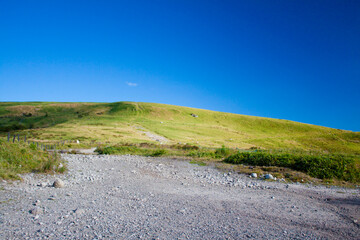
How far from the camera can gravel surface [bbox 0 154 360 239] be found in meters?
5.74

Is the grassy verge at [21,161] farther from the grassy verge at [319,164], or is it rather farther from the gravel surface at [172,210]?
the grassy verge at [319,164]

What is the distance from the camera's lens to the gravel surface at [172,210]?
5738 mm

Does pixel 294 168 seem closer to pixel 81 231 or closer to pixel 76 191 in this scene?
pixel 76 191

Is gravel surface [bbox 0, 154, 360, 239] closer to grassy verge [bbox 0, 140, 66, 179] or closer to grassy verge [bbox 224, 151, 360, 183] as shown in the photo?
grassy verge [bbox 0, 140, 66, 179]

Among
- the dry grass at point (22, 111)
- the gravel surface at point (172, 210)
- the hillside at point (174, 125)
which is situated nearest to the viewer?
the gravel surface at point (172, 210)

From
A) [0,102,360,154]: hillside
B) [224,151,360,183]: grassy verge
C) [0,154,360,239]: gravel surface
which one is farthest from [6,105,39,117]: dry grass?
[0,154,360,239]: gravel surface

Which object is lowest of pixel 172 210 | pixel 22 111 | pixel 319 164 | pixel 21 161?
pixel 21 161

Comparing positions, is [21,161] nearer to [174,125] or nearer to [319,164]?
[319,164]

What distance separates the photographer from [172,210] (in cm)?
740

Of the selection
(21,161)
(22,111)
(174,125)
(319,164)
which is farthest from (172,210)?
(22,111)

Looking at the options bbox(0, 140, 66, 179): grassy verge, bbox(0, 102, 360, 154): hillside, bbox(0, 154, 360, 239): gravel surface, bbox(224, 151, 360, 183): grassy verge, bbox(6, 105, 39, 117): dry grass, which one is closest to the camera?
bbox(0, 154, 360, 239): gravel surface

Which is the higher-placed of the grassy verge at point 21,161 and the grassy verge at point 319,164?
the grassy verge at point 319,164

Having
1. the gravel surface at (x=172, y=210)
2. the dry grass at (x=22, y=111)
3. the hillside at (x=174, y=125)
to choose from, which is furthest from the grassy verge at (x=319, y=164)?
the dry grass at (x=22, y=111)

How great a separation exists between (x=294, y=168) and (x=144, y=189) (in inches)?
395
